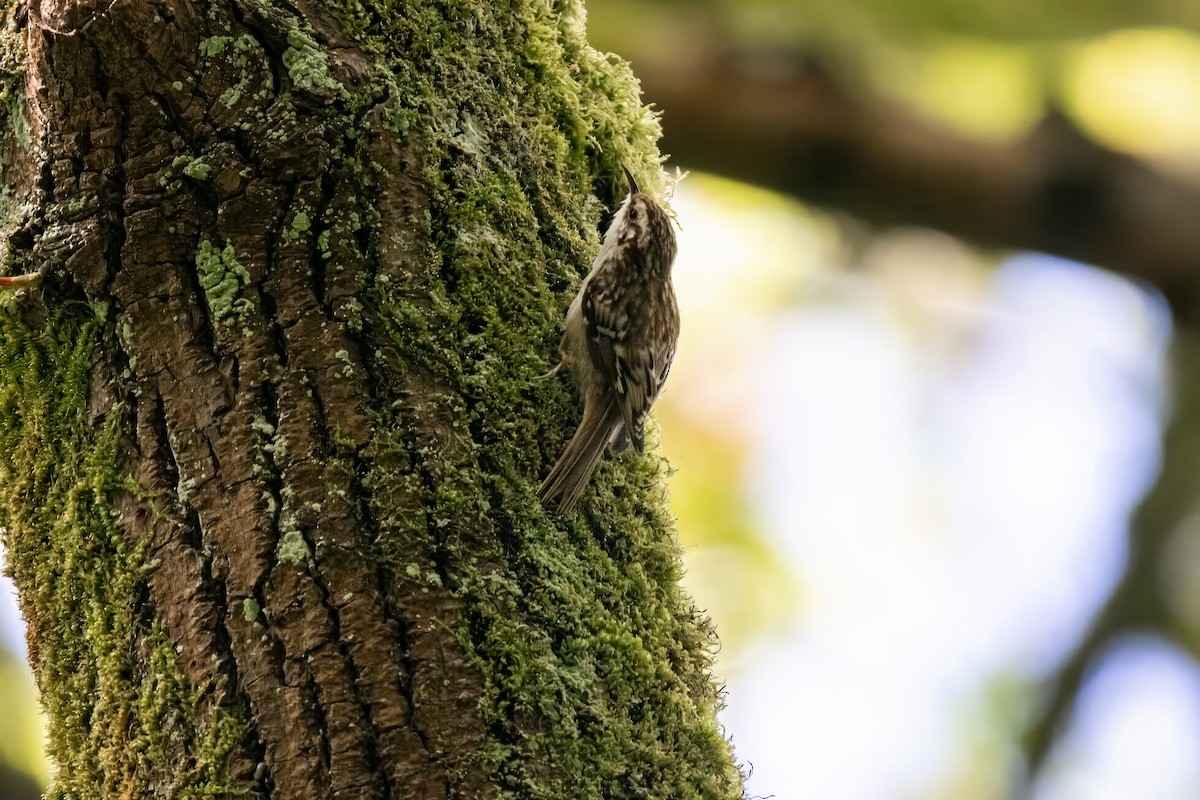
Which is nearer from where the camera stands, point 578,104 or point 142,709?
point 142,709

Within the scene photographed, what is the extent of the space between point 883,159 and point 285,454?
2266 millimetres

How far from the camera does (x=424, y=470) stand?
71.0 inches

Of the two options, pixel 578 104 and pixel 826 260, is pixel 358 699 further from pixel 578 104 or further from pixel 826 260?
pixel 826 260

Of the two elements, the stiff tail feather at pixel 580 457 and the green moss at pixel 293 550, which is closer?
the green moss at pixel 293 550

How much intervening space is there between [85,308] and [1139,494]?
21.5 ft

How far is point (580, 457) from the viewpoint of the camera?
2055mm

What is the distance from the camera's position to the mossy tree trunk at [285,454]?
1695mm

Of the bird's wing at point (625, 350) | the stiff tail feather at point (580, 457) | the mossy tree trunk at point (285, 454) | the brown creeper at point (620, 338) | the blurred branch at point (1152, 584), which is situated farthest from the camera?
the blurred branch at point (1152, 584)

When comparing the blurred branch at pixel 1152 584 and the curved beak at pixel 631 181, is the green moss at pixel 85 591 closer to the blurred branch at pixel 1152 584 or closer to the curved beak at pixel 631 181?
the curved beak at pixel 631 181

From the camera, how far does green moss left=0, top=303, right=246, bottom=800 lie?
1723 millimetres

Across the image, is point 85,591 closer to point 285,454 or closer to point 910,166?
point 285,454

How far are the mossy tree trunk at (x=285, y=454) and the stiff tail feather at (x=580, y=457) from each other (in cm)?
5

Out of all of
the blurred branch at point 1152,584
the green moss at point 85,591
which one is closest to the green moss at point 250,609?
the green moss at point 85,591

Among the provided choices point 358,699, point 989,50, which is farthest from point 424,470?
point 989,50
